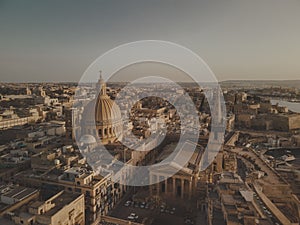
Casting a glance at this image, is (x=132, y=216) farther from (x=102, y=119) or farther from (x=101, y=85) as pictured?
(x=101, y=85)

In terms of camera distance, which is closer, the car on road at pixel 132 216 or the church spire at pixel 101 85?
the car on road at pixel 132 216

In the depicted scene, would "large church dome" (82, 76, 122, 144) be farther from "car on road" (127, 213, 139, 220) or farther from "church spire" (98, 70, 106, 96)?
"car on road" (127, 213, 139, 220)

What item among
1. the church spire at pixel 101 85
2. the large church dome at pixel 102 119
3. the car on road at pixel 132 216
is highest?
the church spire at pixel 101 85

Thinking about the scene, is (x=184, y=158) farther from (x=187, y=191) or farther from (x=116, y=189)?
(x=116, y=189)

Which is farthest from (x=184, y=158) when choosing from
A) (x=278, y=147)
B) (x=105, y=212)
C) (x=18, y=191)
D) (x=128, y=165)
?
(x=278, y=147)

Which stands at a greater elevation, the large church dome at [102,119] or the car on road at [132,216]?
the large church dome at [102,119]

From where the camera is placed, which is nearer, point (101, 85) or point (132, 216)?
point (132, 216)

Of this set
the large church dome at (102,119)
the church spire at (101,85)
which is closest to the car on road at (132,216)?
the large church dome at (102,119)

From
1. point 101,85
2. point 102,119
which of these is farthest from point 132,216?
point 101,85

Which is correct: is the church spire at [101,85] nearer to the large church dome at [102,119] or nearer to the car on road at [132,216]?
the large church dome at [102,119]
